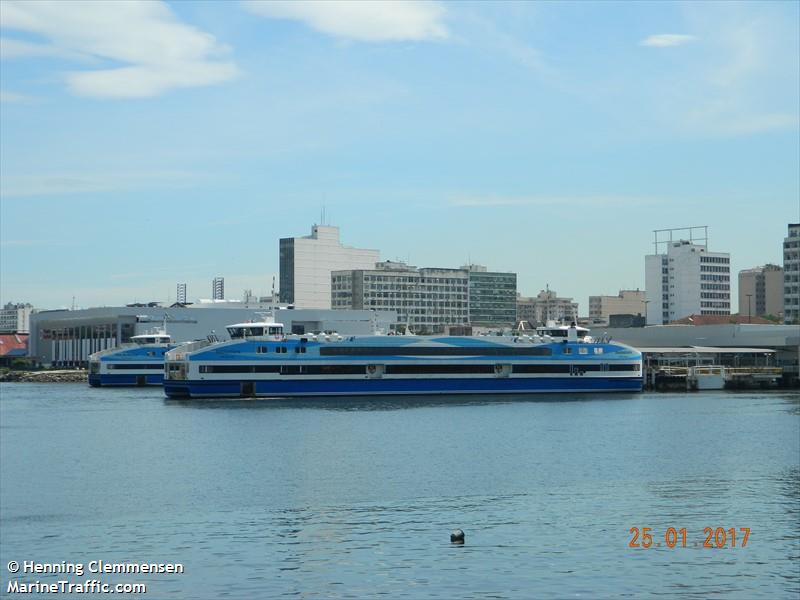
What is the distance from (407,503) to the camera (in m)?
39.7

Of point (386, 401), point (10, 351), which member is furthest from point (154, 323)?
point (386, 401)

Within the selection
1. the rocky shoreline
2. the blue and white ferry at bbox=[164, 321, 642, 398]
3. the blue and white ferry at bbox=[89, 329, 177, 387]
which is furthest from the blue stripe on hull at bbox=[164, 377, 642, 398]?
the rocky shoreline

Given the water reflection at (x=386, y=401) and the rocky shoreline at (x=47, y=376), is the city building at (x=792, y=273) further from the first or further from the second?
the rocky shoreline at (x=47, y=376)

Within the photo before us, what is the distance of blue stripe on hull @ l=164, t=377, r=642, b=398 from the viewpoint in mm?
90375

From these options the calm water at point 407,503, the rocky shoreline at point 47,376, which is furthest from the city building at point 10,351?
the calm water at point 407,503

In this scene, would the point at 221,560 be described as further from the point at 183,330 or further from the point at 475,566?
the point at 183,330

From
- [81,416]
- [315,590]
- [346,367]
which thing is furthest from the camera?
[346,367]

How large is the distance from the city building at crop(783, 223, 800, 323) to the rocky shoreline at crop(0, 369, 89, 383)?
4294 inches

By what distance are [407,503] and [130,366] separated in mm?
86408

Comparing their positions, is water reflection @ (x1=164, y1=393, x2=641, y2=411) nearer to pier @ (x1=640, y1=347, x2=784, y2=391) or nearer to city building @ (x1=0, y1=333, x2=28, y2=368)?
pier @ (x1=640, y1=347, x2=784, y2=391)

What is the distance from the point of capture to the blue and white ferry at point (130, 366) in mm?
120938

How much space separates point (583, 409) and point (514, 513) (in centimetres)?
4584

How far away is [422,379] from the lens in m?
95.8

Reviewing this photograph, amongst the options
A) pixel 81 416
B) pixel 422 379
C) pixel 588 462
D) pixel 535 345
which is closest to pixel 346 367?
pixel 422 379
